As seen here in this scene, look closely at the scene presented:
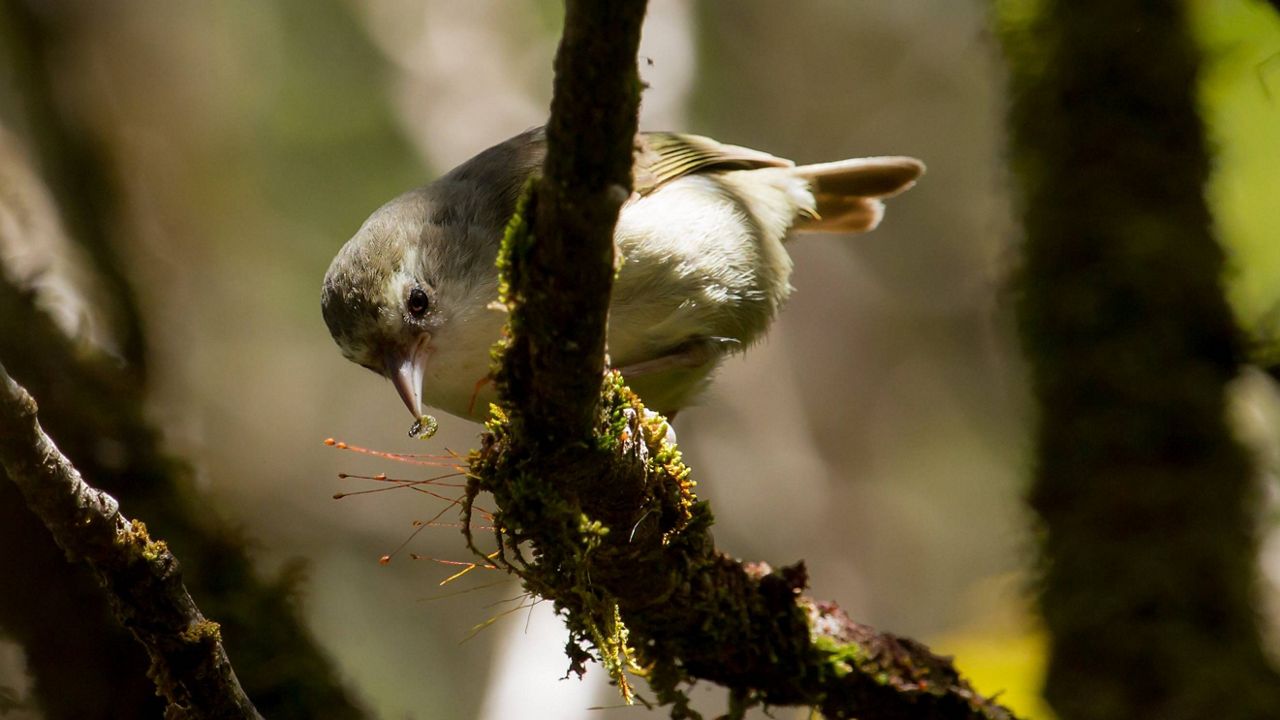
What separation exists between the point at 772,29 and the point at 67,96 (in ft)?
21.5

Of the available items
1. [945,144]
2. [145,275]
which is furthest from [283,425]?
[945,144]

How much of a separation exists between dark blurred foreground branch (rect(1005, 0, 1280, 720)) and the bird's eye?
8.39 feet

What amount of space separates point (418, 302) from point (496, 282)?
0.26m

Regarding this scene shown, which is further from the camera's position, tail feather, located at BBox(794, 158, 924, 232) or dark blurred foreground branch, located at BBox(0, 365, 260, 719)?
tail feather, located at BBox(794, 158, 924, 232)

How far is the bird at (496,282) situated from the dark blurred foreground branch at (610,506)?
746 mm

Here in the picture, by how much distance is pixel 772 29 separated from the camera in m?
10.8

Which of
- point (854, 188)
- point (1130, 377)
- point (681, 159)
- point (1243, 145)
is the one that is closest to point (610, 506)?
point (681, 159)

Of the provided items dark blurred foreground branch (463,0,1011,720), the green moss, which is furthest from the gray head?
the green moss

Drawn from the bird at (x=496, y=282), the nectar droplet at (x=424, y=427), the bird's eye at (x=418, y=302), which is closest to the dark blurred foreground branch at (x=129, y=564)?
the nectar droplet at (x=424, y=427)

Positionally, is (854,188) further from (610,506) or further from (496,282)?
(610,506)

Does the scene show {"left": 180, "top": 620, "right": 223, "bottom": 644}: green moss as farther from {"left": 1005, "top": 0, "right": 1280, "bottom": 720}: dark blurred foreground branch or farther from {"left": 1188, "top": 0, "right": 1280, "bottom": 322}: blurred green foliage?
{"left": 1188, "top": 0, "right": 1280, "bottom": 322}: blurred green foliage

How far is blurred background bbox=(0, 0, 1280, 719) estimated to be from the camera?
287 inches

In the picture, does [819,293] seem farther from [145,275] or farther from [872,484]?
[145,275]

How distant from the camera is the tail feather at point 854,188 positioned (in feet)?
15.4
